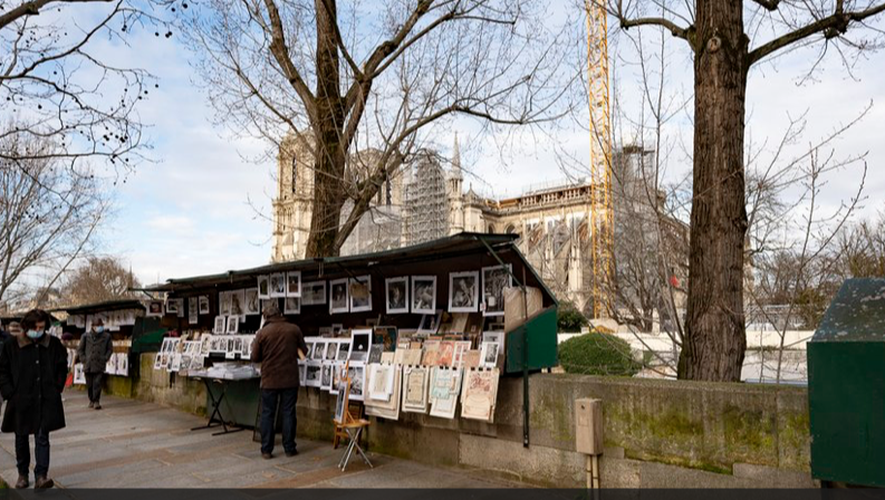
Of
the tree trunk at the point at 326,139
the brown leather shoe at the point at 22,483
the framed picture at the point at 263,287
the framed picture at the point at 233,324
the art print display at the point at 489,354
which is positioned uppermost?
the tree trunk at the point at 326,139

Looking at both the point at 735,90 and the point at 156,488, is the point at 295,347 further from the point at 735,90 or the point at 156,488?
the point at 735,90

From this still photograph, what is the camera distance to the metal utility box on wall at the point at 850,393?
4.02 metres

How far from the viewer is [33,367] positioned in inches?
290

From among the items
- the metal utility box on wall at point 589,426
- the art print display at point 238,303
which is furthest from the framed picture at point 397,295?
the art print display at point 238,303

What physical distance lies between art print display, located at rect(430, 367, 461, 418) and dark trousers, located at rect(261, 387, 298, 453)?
84.0 inches

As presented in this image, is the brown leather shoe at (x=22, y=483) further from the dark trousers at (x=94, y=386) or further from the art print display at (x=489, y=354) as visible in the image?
the dark trousers at (x=94, y=386)

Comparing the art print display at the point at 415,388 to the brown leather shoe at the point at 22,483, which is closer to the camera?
the art print display at the point at 415,388

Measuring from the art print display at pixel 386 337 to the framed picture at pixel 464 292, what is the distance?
3.20 ft

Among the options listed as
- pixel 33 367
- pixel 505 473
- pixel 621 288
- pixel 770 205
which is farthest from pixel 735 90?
pixel 33 367

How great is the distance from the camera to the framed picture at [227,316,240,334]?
11258 millimetres

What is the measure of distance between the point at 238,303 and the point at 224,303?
0.46 metres

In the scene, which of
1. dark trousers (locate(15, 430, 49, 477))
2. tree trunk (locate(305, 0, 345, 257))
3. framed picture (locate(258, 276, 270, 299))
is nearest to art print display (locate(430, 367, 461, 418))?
framed picture (locate(258, 276, 270, 299))

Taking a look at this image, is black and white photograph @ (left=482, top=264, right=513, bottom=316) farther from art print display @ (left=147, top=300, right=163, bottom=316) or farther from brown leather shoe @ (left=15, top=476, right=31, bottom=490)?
art print display @ (left=147, top=300, right=163, bottom=316)

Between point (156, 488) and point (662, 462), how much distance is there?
493 cm
